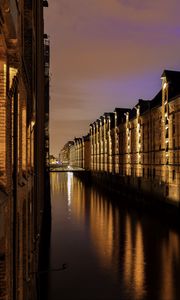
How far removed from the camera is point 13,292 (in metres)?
5.89

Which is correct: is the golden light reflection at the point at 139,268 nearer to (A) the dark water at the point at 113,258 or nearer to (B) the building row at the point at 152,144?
(A) the dark water at the point at 113,258

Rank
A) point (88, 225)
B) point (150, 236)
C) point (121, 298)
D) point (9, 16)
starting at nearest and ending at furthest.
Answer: point (9, 16)
point (121, 298)
point (150, 236)
point (88, 225)

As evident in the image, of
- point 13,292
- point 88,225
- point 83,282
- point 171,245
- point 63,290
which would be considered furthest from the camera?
point 88,225

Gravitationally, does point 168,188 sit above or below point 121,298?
above

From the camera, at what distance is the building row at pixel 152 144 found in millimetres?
42906

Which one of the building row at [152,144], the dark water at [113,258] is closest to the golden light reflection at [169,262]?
the dark water at [113,258]

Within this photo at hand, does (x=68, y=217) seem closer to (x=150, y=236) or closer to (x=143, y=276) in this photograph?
(x=150, y=236)

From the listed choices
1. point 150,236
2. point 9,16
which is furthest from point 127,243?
point 9,16

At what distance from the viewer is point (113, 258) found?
88.8 feet

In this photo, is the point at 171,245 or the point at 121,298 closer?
the point at 121,298

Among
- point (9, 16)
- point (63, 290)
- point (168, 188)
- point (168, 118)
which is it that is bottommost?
point (63, 290)

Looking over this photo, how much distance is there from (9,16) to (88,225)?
38.2m

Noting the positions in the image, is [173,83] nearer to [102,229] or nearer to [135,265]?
[102,229]

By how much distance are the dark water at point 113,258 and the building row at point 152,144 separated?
6013 millimetres
